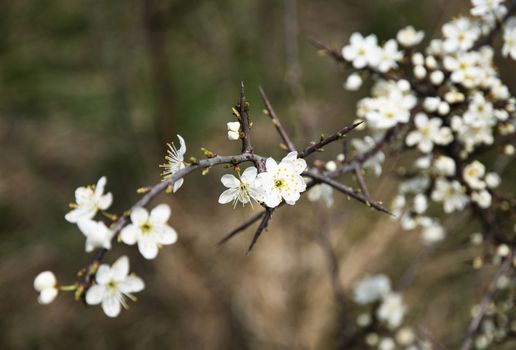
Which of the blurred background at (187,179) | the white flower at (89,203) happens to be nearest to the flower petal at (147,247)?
the white flower at (89,203)

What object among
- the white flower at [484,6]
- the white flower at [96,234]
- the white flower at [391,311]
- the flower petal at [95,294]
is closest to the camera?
the white flower at [96,234]

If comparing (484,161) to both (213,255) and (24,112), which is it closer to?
(213,255)

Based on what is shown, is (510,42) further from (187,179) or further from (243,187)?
(187,179)

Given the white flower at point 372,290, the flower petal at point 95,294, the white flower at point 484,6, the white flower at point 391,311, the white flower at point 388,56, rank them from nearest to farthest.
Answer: the flower petal at point 95,294 < the white flower at point 484,6 < the white flower at point 388,56 < the white flower at point 391,311 < the white flower at point 372,290

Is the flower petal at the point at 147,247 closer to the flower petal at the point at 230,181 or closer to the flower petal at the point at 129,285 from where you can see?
the flower petal at the point at 129,285

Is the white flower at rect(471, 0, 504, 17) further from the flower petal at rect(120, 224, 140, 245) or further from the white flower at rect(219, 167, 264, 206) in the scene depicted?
the flower petal at rect(120, 224, 140, 245)

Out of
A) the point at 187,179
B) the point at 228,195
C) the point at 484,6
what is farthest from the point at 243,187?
the point at 187,179
